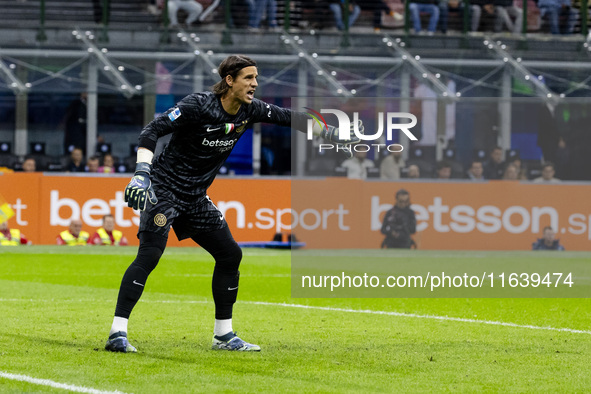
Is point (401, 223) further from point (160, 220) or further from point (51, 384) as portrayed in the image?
point (51, 384)

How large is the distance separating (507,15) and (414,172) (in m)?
8.05

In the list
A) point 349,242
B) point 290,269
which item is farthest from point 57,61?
point 290,269

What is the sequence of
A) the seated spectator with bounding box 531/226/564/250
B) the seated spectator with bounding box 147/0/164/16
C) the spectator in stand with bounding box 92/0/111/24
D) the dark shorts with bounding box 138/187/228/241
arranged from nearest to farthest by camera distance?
1. the dark shorts with bounding box 138/187/228/241
2. the seated spectator with bounding box 531/226/564/250
3. the spectator in stand with bounding box 92/0/111/24
4. the seated spectator with bounding box 147/0/164/16

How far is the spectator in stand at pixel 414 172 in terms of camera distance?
2141 centimetres

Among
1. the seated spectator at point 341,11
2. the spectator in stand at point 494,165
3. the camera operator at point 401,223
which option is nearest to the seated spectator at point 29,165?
the camera operator at point 401,223

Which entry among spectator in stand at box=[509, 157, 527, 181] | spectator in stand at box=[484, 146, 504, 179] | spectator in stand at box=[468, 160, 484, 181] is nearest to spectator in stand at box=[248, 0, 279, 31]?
spectator in stand at box=[484, 146, 504, 179]

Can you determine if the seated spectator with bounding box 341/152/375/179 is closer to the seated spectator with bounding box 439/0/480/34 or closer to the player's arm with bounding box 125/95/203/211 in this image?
the seated spectator with bounding box 439/0/480/34

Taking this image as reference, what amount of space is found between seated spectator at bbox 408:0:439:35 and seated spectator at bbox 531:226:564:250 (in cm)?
759

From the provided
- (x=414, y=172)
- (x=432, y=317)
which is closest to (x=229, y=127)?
(x=432, y=317)

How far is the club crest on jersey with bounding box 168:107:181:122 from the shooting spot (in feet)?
23.6

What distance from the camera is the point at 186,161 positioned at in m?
7.51

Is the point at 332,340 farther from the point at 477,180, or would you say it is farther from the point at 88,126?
the point at 88,126

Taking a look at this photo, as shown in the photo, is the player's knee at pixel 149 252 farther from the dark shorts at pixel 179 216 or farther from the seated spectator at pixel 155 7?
the seated spectator at pixel 155 7

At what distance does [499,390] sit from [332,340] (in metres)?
2.36
